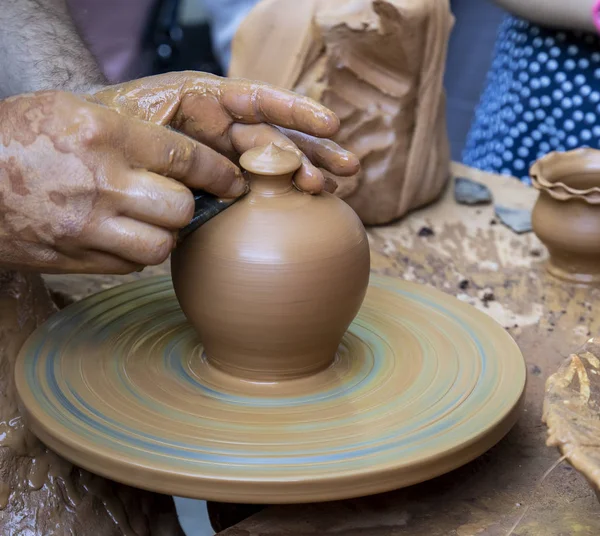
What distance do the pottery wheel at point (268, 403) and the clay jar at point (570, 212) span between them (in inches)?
28.2

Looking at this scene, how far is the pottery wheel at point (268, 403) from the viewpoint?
1202 millimetres

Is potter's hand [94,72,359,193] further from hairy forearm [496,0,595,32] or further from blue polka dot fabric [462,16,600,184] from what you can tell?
blue polka dot fabric [462,16,600,184]

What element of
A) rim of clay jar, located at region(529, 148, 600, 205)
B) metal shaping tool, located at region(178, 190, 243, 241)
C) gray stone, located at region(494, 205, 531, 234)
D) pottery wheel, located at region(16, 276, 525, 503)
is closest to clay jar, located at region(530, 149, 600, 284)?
rim of clay jar, located at region(529, 148, 600, 205)

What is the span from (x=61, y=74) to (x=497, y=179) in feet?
5.97

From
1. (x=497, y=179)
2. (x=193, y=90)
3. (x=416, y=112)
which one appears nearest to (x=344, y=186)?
(x=416, y=112)

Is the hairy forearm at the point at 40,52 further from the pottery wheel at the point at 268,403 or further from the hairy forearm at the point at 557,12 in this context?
the hairy forearm at the point at 557,12

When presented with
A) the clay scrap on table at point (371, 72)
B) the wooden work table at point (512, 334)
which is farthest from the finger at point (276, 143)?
the clay scrap on table at point (371, 72)

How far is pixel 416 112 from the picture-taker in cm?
272

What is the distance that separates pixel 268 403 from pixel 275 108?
54cm

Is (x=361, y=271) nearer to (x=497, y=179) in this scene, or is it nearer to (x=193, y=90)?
(x=193, y=90)

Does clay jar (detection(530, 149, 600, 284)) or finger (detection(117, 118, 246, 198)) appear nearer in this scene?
finger (detection(117, 118, 246, 198))

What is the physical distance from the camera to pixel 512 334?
7.00ft

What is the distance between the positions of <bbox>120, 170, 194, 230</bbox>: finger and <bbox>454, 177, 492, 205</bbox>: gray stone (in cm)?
179

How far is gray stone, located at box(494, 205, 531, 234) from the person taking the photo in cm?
275
